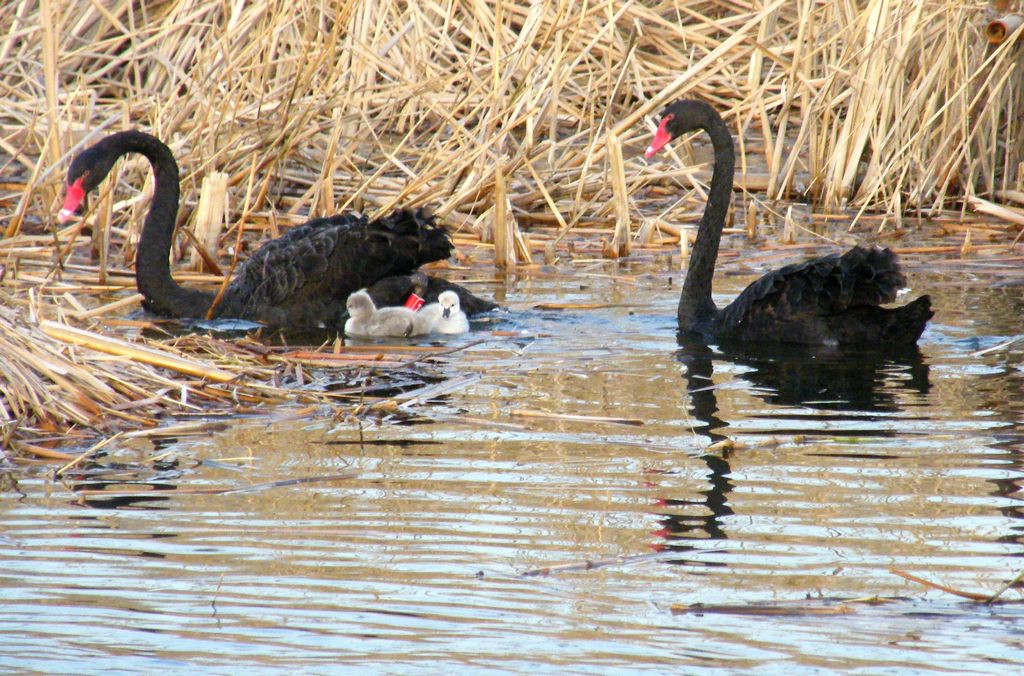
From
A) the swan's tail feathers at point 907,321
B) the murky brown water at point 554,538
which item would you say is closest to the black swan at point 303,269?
the murky brown water at point 554,538

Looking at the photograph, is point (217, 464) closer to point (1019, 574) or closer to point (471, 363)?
point (471, 363)

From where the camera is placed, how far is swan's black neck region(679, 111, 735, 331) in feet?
24.5

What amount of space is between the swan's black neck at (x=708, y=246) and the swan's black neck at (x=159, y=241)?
240 centimetres

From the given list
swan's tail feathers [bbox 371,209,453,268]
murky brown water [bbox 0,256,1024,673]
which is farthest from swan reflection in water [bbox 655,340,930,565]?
swan's tail feathers [bbox 371,209,453,268]

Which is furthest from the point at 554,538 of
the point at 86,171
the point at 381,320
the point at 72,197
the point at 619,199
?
the point at 619,199

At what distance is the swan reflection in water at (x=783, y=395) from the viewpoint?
4090 millimetres

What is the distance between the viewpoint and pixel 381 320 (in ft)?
24.1

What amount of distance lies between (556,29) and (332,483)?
5002 millimetres

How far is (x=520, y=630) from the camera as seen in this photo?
10.5ft

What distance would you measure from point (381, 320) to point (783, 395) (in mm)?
2159

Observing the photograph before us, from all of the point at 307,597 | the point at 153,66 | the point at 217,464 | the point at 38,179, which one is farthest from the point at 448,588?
the point at 153,66

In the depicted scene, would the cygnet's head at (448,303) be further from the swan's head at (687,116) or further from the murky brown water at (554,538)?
the swan's head at (687,116)

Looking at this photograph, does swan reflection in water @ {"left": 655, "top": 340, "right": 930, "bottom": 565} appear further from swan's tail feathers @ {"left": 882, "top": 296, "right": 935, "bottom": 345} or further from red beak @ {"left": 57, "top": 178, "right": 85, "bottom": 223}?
red beak @ {"left": 57, "top": 178, "right": 85, "bottom": 223}

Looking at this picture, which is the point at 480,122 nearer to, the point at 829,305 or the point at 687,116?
the point at 687,116
